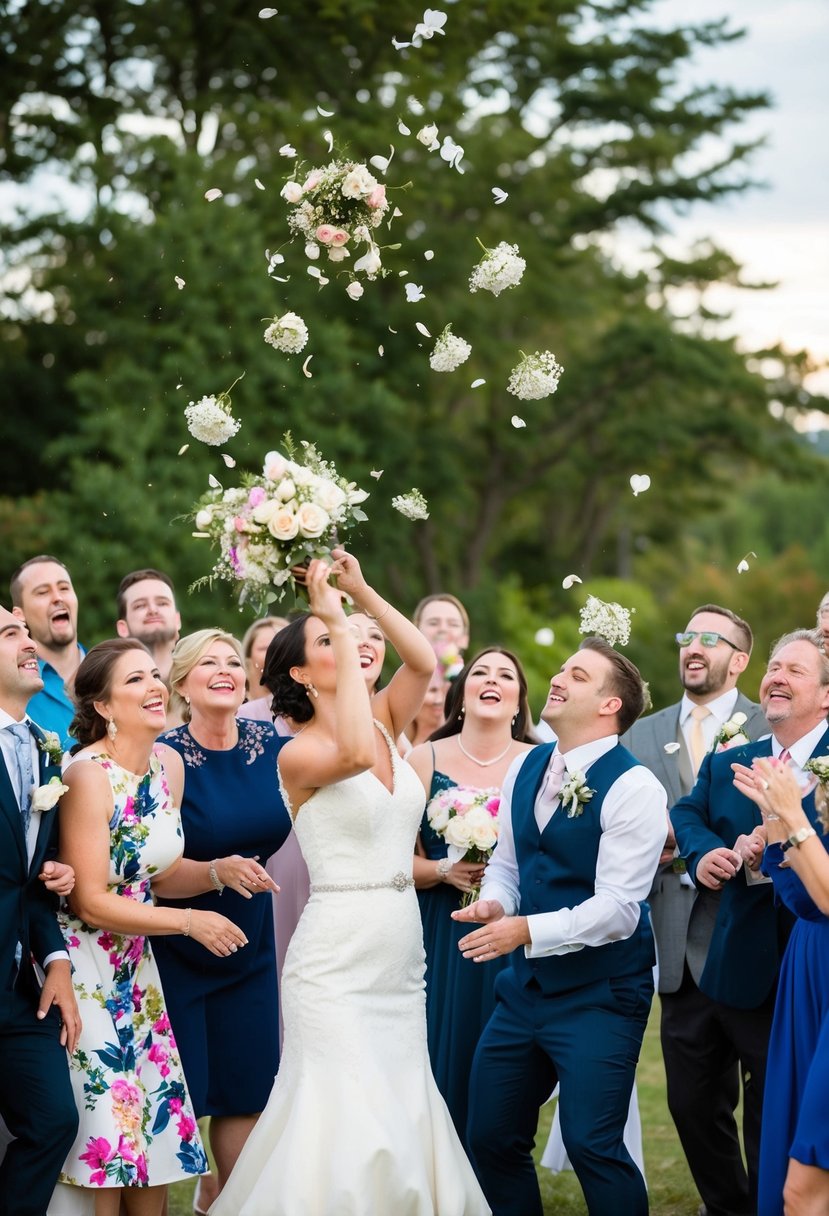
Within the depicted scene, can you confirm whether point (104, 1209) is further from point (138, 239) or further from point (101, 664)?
point (138, 239)

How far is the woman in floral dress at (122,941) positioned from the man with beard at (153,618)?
233 cm

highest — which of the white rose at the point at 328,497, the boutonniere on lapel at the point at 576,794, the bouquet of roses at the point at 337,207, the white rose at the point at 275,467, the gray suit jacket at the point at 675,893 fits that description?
the bouquet of roses at the point at 337,207

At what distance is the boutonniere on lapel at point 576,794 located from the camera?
5.56 m

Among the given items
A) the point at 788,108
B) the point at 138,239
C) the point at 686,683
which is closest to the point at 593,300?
the point at 788,108

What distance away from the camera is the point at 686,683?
7.19 meters

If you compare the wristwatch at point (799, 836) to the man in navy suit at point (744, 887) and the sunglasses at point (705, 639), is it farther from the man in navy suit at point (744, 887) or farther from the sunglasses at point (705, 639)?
the sunglasses at point (705, 639)

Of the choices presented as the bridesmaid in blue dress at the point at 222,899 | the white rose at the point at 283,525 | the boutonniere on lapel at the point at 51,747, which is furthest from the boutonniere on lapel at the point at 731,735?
the boutonniere on lapel at the point at 51,747

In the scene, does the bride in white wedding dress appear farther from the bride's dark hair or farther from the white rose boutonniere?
the white rose boutonniere

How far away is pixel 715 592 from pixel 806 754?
37.3 m

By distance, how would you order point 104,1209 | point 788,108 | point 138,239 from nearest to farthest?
point 104,1209, point 138,239, point 788,108

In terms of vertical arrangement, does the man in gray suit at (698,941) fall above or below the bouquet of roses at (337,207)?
below

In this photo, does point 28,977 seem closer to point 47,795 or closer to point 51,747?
point 47,795

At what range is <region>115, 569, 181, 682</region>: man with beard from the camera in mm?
8141

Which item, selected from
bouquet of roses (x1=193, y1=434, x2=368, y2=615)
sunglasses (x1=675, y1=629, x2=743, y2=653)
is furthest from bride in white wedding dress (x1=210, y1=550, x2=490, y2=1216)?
sunglasses (x1=675, y1=629, x2=743, y2=653)
